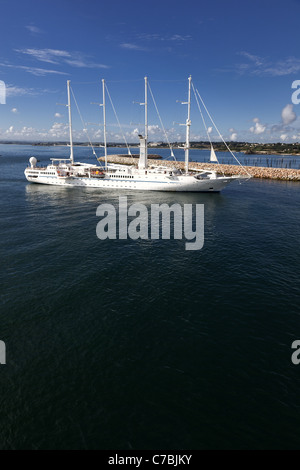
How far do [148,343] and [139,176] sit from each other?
68808mm

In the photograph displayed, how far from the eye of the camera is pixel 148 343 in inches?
802

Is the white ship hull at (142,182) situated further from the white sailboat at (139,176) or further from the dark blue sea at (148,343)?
the dark blue sea at (148,343)

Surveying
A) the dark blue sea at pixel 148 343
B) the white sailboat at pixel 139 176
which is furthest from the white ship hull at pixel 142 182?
the dark blue sea at pixel 148 343

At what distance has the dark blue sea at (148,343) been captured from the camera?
14.5m

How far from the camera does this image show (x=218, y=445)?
45.3 feet

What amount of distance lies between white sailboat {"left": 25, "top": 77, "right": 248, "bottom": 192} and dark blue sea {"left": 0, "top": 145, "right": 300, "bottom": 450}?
135 feet

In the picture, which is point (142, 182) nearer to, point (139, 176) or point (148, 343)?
point (139, 176)

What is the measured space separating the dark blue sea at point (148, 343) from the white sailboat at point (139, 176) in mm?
41256

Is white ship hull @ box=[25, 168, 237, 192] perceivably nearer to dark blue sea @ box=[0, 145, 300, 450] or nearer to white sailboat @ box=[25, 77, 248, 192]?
white sailboat @ box=[25, 77, 248, 192]

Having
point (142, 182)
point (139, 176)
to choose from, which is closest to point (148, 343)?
point (142, 182)

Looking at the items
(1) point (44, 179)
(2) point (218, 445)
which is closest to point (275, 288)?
(2) point (218, 445)

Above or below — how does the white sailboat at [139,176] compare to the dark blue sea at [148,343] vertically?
above

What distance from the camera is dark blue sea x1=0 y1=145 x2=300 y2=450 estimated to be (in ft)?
47.5

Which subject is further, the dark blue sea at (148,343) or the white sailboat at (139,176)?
the white sailboat at (139,176)
